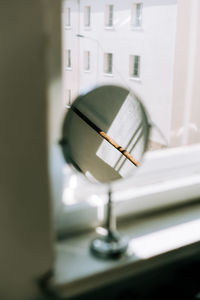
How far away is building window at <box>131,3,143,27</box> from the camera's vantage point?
1222 mm

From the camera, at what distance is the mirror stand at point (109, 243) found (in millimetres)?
1057

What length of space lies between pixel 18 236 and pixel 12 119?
0.94ft

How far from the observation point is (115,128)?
3.56 ft

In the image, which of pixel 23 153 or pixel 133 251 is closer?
pixel 23 153

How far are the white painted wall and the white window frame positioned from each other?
13 millimetres

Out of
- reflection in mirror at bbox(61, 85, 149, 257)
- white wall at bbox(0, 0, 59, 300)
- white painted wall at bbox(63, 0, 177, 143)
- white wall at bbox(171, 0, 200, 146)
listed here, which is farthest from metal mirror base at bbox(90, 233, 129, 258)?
Answer: white wall at bbox(171, 0, 200, 146)

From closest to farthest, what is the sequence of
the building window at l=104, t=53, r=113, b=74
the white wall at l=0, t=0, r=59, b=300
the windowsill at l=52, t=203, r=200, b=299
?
the white wall at l=0, t=0, r=59, b=300, the windowsill at l=52, t=203, r=200, b=299, the building window at l=104, t=53, r=113, b=74

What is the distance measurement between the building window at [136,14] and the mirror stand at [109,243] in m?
0.58

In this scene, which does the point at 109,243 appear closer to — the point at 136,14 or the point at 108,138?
the point at 108,138

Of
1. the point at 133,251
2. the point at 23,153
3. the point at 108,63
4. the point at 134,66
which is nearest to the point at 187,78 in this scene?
the point at 134,66

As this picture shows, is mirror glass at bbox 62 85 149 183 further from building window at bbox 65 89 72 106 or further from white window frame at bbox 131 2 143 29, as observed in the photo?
white window frame at bbox 131 2 143 29

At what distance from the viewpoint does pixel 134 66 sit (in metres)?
1.27

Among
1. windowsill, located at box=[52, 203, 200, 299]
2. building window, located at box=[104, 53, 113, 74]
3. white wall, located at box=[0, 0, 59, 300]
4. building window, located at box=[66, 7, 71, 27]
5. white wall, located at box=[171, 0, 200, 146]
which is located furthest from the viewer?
white wall, located at box=[171, 0, 200, 146]

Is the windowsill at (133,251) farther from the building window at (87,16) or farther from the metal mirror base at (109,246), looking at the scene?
the building window at (87,16)
